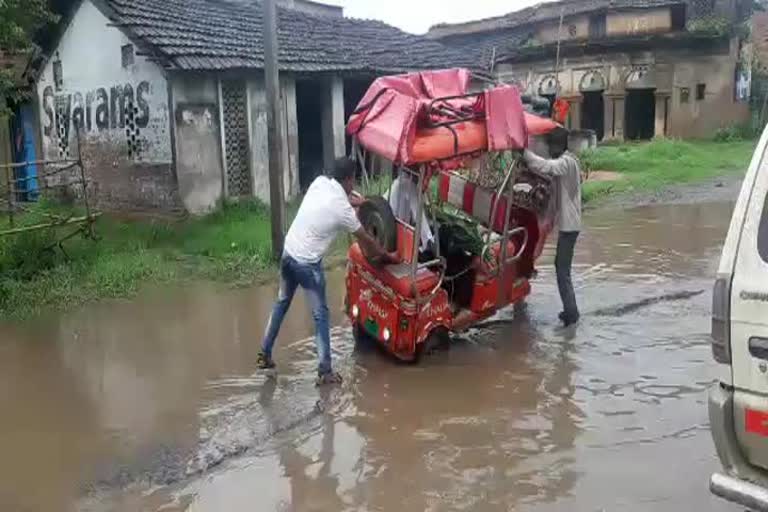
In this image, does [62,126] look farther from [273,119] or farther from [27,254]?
[273,119]

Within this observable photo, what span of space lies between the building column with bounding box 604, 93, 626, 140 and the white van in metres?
26.0

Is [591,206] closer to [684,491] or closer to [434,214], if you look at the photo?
[434,214]

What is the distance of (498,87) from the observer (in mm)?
6594

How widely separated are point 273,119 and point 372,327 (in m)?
4.61

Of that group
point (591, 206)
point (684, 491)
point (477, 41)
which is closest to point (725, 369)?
point (684, 491)

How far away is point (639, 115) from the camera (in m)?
28.9

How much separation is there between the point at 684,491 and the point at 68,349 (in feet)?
18.8

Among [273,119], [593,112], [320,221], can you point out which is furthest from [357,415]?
[593,112]

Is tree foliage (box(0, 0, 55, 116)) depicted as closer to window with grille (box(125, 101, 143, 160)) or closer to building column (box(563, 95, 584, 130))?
window with grille (box(125, 101, 143, 160))

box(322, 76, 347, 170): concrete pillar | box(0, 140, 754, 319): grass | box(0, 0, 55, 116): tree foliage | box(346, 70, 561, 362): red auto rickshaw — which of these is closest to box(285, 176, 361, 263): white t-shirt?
box(346, 70, 561, 362): red auto rickshaw

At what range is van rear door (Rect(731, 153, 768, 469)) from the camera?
3.08m

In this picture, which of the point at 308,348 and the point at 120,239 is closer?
the point at 308,348

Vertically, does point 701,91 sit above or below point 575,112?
above

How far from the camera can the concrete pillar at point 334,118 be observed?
16.2 metres
